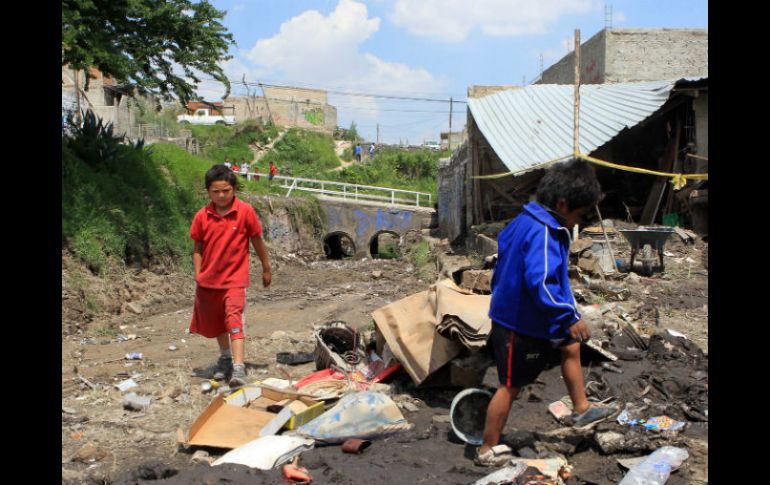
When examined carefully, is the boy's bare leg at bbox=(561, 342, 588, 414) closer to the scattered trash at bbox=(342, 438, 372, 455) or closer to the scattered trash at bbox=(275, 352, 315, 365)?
the scattered trash at bbox=(342, 438, 372, 455)

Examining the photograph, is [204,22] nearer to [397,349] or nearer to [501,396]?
[397,349]

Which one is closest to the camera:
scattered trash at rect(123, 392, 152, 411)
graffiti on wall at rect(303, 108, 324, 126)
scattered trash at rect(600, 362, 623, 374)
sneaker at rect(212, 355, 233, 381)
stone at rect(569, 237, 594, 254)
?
scattered trash at rect(600, 362, 623, 374)

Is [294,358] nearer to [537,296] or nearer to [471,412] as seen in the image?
[471,412]

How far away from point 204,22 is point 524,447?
12202 mm

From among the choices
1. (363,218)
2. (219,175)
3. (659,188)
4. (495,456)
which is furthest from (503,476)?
(363,218)

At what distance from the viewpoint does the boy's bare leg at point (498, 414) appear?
10.6ft

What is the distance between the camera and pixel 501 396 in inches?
128

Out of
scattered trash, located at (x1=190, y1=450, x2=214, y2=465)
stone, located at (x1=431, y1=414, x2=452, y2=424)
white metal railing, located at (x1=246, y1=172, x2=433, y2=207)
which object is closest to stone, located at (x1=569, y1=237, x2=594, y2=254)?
stone, located at (x1=431, y1=414, x2=452, y2=424)

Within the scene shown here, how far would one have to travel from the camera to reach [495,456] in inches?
127

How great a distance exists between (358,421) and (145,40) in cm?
1122

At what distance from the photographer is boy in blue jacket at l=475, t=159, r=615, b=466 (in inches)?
124

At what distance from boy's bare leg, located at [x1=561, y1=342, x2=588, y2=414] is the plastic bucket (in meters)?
0.49

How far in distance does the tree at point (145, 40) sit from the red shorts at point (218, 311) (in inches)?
286

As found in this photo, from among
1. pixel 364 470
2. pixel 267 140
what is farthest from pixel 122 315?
pixel 267 140
